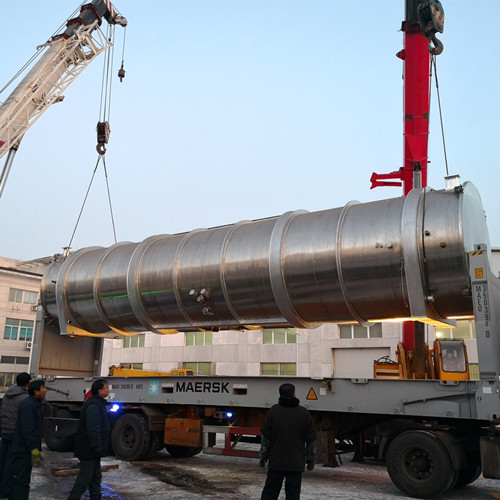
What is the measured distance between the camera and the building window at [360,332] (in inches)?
1232

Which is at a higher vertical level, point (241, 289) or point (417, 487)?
point (241, 289)

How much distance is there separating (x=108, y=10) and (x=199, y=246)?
15.1 meters

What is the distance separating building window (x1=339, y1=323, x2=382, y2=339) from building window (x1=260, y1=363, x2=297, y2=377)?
389 cm

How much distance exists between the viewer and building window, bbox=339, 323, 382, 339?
31.3m

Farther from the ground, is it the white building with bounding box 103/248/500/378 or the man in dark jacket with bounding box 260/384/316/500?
the white building with bounding box 103/248/500/378

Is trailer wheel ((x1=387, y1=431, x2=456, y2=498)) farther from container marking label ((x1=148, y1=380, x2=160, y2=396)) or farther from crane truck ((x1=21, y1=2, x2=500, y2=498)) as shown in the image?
container marking label ((x1=148, y1=380, x2=160, y2=396))

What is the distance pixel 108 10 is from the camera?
2175 cm

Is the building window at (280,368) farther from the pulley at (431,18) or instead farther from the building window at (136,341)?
the pulley at (431,18)

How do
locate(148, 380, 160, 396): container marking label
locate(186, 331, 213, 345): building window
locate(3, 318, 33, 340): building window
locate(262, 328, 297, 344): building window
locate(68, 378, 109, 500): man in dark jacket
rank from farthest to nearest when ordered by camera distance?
locate(3, 318, 33, 340): building window < locate(186, 331, 213, 345): building window < locate(262, 328, 297, 344): building window < locate(148, 380, 160, 396): container marking label < locate(68, 378, 109, 500): man in dark jacket

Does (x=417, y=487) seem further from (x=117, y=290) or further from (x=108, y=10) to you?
(x=108, y=10)

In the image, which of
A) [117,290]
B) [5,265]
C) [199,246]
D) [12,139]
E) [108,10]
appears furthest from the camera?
[5,265]

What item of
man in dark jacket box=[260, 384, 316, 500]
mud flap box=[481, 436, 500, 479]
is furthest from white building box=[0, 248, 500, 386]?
man in dark jacket box=[260, 384, 316, 500]

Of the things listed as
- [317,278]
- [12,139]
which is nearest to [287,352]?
[12,139]

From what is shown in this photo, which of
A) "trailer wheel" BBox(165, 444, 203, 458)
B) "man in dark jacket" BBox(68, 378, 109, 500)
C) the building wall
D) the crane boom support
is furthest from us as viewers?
the building wall
